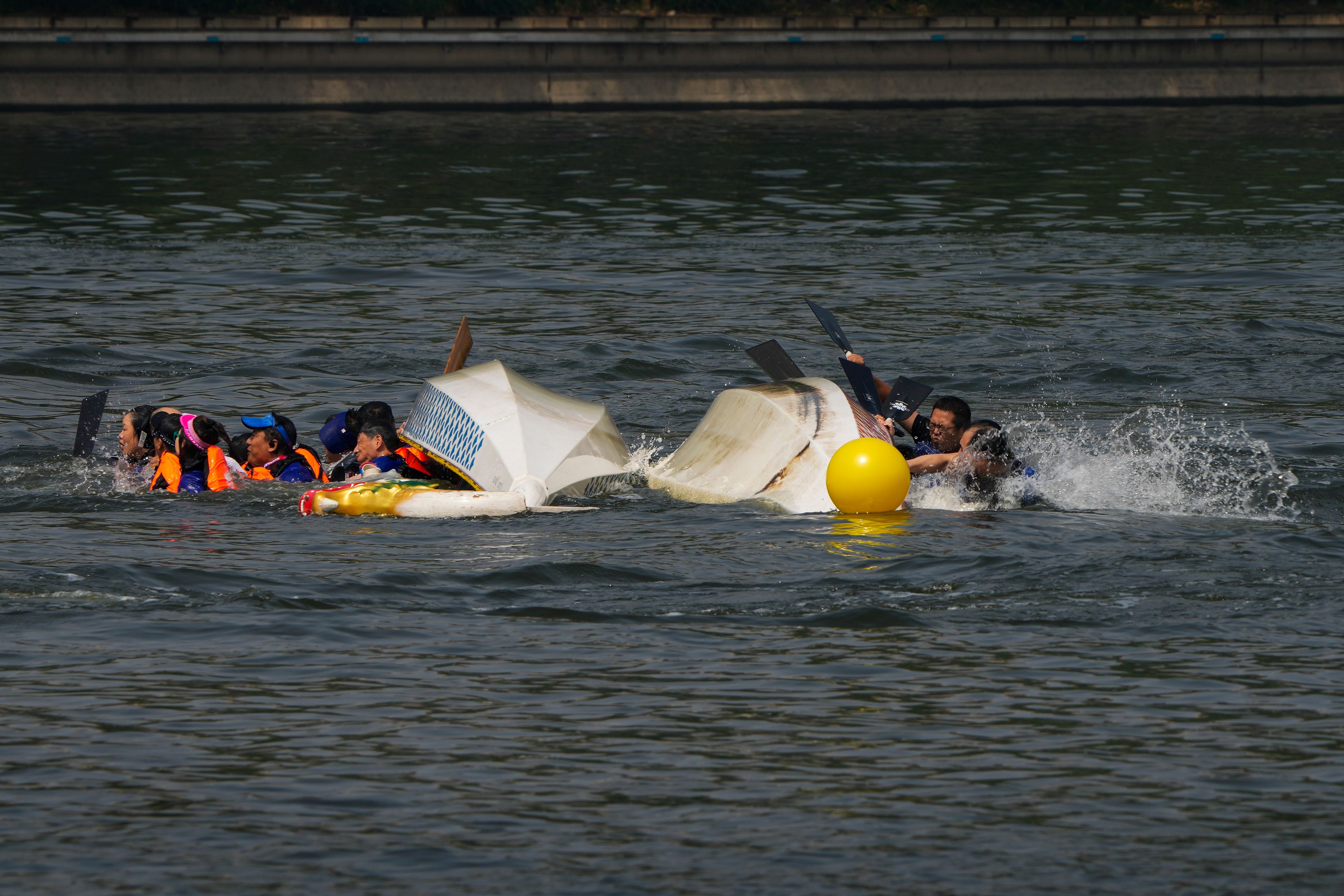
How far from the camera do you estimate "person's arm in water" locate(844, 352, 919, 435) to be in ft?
42.8

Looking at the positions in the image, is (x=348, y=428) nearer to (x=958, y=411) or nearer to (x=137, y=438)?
(x=137, y=438)

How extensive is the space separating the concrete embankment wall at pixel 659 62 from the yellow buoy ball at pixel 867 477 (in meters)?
32.2

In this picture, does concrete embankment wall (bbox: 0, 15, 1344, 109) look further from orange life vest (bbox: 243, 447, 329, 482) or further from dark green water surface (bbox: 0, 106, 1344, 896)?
orange life vest (bbox: 243, 447, 329, 482)

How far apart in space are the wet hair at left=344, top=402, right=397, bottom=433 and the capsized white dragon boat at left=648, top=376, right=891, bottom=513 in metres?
1.90

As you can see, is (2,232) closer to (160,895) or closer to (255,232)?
(255,232)

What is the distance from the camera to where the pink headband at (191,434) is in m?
12.5

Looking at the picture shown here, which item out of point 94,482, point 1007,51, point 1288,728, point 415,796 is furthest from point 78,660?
point 1007,51

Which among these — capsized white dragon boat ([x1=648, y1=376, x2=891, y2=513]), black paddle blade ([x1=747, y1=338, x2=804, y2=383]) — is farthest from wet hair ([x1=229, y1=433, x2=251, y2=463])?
black paddle blade ([x1=747, y1=338, x2=804, y2=383])

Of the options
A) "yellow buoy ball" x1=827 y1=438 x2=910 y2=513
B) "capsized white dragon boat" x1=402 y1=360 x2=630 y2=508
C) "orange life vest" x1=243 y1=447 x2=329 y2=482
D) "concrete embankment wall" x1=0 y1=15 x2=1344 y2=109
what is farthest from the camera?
"concrete embankment wall" x1=0 y1=15 x2=1344 y2=109

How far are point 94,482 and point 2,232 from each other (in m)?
14.9

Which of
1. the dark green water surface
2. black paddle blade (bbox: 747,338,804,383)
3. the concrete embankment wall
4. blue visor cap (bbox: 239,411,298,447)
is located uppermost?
the concrete embankment wall

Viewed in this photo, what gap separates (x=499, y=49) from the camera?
42562 mm

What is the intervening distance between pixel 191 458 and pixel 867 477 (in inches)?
186

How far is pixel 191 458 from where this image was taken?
12.6 meters
